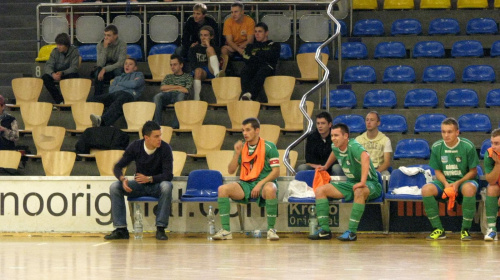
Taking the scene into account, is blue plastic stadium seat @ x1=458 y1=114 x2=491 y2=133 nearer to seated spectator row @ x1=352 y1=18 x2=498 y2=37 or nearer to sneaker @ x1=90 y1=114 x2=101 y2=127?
seated spectator row @ x1=352 y1=18 x2=498 y2=37

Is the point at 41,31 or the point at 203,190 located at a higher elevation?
the point at 41,31

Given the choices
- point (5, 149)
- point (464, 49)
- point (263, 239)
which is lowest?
point (263, 239)

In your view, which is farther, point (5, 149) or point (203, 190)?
point (5, 149)

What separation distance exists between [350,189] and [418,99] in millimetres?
3883

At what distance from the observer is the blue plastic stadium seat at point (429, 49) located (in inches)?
614

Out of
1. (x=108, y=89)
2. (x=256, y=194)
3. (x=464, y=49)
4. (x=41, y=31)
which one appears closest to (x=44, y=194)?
(x=256, y=194)

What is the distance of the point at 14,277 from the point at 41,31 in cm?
1097

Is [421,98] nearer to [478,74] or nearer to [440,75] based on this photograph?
[440,75]

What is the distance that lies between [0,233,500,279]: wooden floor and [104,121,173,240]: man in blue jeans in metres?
0.29

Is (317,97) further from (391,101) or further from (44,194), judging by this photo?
(44,194)

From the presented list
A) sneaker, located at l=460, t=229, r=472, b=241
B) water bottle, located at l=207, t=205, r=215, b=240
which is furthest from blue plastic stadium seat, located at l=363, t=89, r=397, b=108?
water bottle, located at l=207, t=205, r=215, b=240

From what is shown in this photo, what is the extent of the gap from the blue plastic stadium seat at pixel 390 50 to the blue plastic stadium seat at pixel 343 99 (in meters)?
1.43

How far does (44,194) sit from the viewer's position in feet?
38.8

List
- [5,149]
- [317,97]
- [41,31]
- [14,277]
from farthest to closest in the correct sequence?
[41,31]
[317,97]
[5,149]
[14,277]
